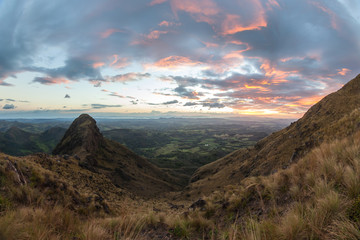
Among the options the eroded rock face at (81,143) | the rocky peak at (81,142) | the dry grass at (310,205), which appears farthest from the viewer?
the rocky peak at (81,142)

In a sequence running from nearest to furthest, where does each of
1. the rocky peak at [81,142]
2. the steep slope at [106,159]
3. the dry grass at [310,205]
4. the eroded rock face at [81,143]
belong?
1. the dry grass at [310,205]
2. the steep slope at [106,159]
3. the eroded rock face at [81,143]
4. the rocky peak at [81,142]

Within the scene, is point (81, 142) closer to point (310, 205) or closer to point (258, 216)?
point (258, 216)

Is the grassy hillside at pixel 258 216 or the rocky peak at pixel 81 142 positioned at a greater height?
the grassy hillside at pixel 258 216

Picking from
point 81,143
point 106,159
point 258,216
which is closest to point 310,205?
point 258,216

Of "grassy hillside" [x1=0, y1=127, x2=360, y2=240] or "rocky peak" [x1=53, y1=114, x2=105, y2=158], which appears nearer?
"grassy hillside" [x1=0, y1=127, x2=360, y2=240]

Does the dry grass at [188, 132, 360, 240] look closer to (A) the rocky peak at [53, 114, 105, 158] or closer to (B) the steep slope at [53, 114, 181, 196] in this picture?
(B) the steep slope at [53, 114, 181, 196]

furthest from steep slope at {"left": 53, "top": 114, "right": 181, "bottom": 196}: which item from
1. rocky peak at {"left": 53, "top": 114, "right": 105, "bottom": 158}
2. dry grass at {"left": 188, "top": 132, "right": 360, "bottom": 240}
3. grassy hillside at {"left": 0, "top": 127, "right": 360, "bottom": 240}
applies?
dry grass at {"left": 188, "top": 132, "right": 360, "bottom": 240}

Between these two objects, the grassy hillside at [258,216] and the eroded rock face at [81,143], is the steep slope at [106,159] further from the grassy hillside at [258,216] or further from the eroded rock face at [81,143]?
the grassy hillside at [258,216]

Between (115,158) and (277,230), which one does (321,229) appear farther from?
(115,158)

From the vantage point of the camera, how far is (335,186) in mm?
4012

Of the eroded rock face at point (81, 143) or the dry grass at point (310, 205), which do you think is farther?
the eroded rock face at point (81, 143)

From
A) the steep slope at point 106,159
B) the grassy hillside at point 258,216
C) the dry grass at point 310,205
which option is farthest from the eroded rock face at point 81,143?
the dry grass at point 310,205

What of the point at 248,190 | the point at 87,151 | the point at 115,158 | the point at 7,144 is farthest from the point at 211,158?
the point at 7,144

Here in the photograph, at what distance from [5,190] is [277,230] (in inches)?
388
